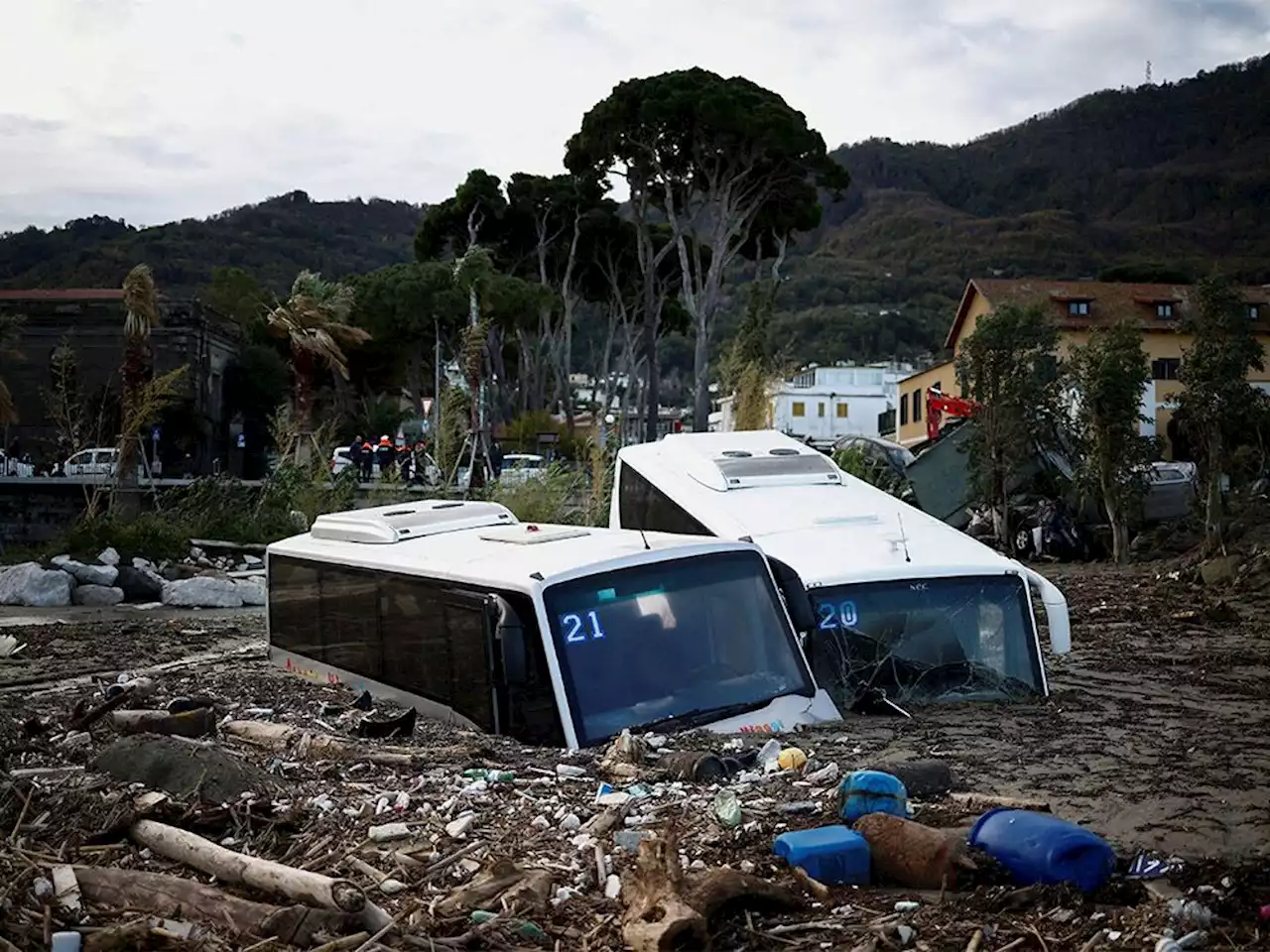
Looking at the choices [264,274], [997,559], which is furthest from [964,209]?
[997,559]

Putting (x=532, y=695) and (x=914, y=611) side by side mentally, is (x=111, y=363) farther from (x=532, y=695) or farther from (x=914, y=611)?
(x=532, y=695)

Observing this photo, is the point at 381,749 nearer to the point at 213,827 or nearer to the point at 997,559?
the point at 213,827

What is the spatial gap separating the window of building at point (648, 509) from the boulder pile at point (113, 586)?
31.1 ft

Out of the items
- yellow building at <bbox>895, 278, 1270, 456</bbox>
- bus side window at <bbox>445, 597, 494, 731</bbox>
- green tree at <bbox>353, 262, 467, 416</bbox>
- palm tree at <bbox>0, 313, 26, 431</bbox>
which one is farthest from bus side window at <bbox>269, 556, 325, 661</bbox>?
green tree at <bbox>353, 262, 467, 416</bbox>

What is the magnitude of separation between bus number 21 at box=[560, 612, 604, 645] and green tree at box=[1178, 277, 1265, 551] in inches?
724

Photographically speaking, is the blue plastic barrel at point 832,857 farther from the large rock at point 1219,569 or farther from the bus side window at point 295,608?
the large rock at point 1219,569

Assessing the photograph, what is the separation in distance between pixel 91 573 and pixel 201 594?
2.18 metres

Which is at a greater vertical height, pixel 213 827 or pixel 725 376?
pixel 725 376

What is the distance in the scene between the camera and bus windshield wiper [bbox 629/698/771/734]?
29.6 feet

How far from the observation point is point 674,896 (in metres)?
5.31

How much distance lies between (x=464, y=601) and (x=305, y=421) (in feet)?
91.4

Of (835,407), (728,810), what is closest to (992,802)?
(728,810)

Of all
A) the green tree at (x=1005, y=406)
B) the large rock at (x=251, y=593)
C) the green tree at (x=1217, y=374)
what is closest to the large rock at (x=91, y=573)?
the large rock at (x=251, y=593)

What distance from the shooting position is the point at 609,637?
920 cm
